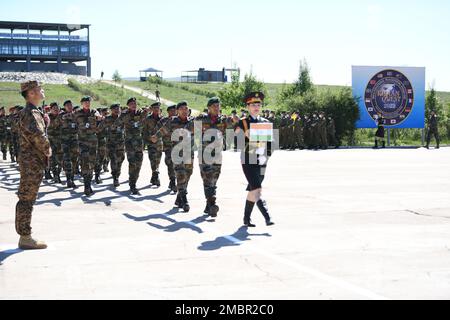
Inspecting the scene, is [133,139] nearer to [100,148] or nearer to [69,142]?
[69,142]

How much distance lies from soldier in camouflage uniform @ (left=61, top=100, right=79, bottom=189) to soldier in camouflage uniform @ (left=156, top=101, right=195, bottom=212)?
4.40m

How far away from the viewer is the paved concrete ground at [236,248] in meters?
5.83

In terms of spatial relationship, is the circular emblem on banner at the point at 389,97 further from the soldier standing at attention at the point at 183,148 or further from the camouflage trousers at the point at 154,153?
the soldier standing at attention at the point at 183,148

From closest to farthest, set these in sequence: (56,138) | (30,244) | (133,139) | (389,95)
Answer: (30,244), (133,139), (56,138), (389,95)

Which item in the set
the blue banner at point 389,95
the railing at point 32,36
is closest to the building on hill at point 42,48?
the railing at point 32,36

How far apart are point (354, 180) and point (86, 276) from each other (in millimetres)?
10938

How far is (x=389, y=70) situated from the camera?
118 feet

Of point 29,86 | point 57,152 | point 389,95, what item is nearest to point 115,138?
point 57,152

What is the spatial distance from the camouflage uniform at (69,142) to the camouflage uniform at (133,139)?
1395mm

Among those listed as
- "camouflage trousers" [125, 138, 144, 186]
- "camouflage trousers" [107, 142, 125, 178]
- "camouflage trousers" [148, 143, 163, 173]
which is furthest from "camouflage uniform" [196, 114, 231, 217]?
"camouflage trousers" [107, 142, 125, 178]

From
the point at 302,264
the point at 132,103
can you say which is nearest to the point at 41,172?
the point at 302,264

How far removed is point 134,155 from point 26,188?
21.8ft

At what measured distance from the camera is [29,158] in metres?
7.91
